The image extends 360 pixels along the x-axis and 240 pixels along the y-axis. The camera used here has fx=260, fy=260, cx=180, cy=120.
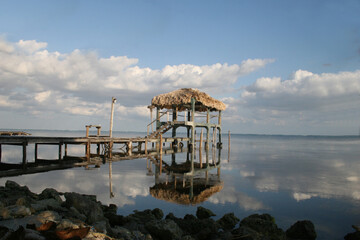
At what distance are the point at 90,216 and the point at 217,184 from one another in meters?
9.73

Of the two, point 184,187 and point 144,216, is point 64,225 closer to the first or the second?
point 144,216

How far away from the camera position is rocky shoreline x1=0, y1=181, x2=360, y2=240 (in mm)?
4766

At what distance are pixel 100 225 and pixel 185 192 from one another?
7.06m

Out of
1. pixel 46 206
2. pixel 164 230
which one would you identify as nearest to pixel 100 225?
pixel 164 230

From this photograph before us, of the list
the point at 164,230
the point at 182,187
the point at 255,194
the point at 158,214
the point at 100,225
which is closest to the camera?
the point at 100,225

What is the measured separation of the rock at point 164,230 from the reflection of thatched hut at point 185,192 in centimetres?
413

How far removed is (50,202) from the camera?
7055 millimetres

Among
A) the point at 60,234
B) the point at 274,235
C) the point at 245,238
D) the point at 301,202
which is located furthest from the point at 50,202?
the point at 301,202

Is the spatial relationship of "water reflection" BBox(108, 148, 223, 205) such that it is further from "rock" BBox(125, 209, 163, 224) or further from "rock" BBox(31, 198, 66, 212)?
"rock" BBox(31, 198, 66, 212)

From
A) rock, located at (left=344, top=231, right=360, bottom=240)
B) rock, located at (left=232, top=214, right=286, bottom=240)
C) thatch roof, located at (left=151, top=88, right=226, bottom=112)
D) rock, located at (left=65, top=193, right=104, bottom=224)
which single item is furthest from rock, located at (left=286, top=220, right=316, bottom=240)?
thatch roof, located at (left=151, top=88, right=226, bottom=112)

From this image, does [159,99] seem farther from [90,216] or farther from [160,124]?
[90,216]

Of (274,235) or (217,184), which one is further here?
(217,184)

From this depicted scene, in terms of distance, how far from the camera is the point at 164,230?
21.5ft

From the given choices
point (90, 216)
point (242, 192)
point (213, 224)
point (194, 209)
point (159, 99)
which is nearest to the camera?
point (90, 216)
